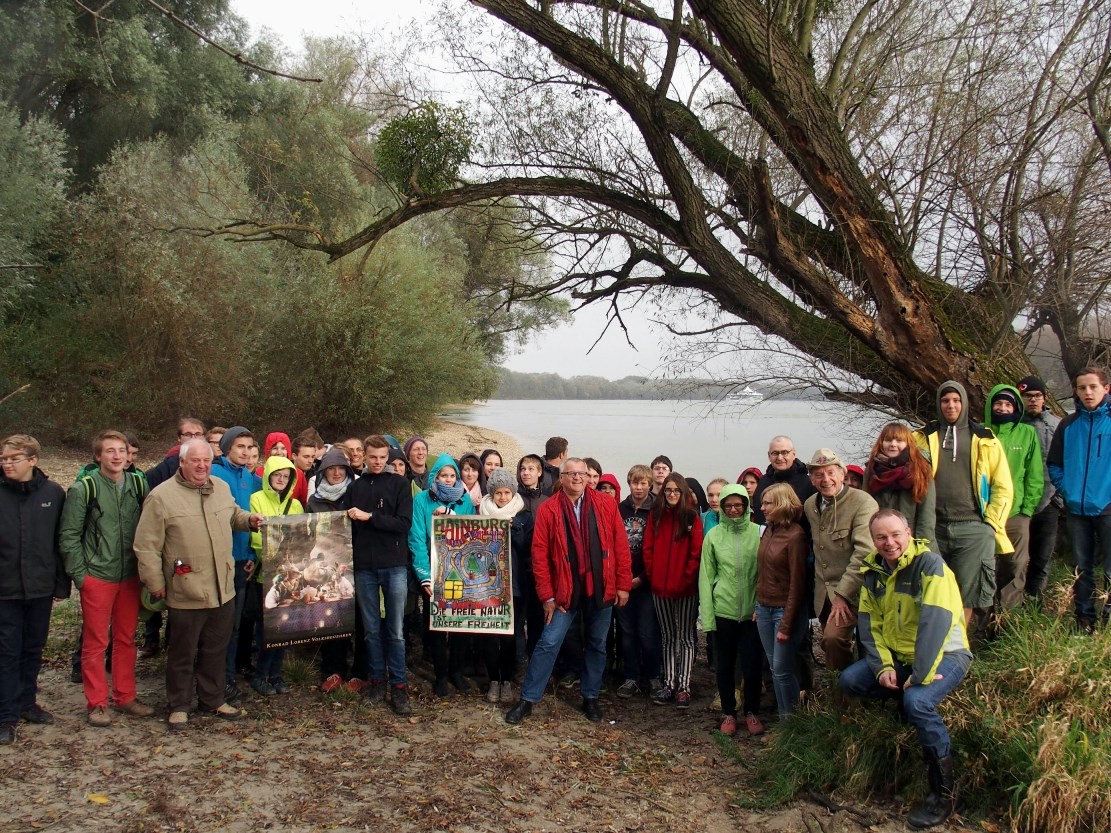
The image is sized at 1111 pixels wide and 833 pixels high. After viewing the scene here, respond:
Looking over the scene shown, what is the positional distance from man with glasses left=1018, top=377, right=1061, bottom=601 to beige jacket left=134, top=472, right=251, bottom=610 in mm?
5876

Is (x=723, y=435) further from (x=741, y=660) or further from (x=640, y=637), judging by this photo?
(x=741, y=660)

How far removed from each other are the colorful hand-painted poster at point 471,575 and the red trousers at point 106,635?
82.9 inches

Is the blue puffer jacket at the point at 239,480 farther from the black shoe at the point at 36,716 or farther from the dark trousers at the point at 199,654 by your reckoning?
the black shoe at the point at 36,716

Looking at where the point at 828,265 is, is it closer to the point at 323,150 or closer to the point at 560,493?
the point at 560,493

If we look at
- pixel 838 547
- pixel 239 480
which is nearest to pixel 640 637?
pixel 838 547

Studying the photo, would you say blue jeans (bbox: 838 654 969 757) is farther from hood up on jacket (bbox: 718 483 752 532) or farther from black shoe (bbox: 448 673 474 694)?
black shoe (bbox: 448 673 474 694)

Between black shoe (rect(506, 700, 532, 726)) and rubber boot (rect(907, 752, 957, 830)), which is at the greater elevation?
rubber boot (rect(907, 752, 957, 830))

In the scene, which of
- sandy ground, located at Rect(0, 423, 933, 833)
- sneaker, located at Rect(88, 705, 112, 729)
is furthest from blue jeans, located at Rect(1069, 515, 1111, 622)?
sneaker, located at Rect(88, 705, 112, 729)

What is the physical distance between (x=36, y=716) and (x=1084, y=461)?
7333mm

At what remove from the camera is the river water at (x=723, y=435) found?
8688mm

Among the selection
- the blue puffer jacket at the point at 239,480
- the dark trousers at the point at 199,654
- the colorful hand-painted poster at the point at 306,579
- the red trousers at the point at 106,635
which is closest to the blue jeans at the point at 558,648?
the colorful hand-painted poster at the point at 306,579

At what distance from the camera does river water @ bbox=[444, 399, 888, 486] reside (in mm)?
8688

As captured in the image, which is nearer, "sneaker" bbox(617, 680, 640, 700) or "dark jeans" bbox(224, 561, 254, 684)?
"dark jeans" bbox(224, 561, 254, 684)

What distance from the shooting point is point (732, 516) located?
19.7 feet
